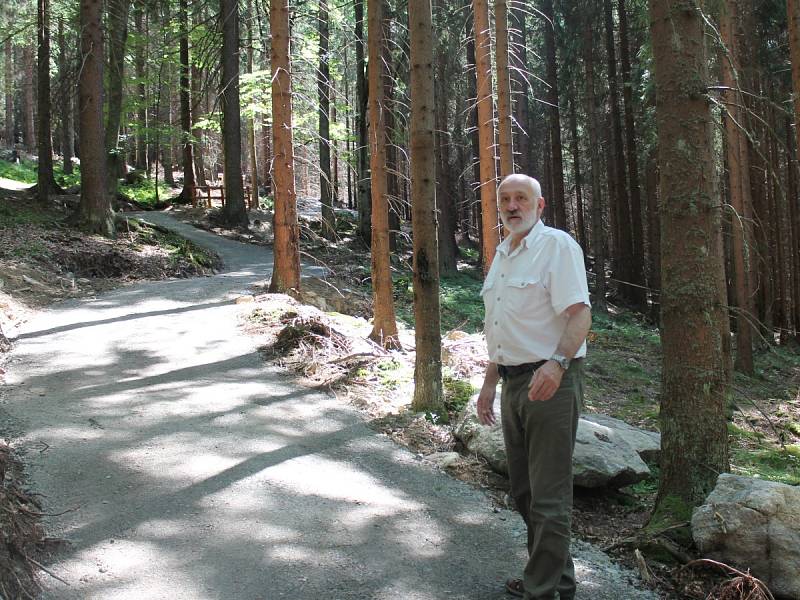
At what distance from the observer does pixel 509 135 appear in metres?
12.5

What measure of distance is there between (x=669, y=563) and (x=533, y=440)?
153 centimetres

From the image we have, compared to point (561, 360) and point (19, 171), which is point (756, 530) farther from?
point (19, 171)

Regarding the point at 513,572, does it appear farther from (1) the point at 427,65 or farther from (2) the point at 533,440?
(1) the point at 427,65

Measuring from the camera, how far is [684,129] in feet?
14.3

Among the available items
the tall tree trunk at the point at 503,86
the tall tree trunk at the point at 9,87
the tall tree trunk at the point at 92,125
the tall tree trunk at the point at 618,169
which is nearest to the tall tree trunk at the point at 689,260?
the tall tree trunk at the point at 503,86

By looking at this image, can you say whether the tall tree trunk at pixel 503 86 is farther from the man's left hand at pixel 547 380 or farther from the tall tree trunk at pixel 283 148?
the man's left hand at pixel 547 380

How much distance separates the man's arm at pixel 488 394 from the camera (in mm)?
3824

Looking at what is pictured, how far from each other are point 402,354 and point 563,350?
6.30 meters

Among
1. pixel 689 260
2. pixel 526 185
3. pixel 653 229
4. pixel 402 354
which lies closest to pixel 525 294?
pixel 526 185

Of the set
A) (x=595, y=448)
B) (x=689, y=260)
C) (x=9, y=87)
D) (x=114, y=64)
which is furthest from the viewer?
(x=9, y=87)

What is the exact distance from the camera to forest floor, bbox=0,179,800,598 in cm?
578

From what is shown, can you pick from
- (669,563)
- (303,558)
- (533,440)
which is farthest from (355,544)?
(669,563)

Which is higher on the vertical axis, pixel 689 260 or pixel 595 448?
pixel 689 260

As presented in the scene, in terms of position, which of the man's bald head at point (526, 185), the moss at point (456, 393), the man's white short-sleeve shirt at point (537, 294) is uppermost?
the man's bald head at point (526, 185)
